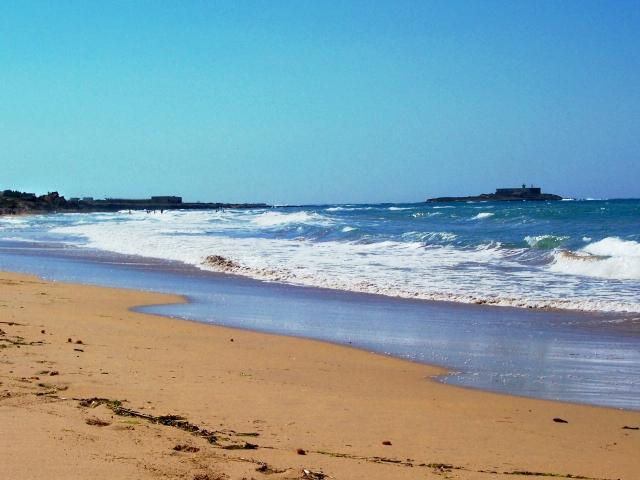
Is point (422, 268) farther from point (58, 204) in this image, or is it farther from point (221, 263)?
point (58, 204)

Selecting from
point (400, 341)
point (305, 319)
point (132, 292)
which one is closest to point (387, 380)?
point (400, 341)

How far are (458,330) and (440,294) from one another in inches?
135

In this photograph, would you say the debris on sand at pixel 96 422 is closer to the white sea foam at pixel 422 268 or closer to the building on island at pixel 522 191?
the white sea foam at pixel 422 268

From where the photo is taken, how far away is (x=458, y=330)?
9.28 metres

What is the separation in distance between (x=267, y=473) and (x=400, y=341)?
513 centimetres

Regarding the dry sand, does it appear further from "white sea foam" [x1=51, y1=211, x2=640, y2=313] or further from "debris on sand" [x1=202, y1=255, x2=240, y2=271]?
"debris on sand" [x1=202, y1=255, x2=240, y2=271]

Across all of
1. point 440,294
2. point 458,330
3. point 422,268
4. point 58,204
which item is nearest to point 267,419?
point 458,330

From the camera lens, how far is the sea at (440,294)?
7.23 metres

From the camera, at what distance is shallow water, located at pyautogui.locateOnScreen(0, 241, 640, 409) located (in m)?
6.46

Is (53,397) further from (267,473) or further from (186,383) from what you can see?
(267,473)

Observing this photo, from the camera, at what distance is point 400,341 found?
27.9 ft

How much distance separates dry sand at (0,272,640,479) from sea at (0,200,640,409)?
0.84m

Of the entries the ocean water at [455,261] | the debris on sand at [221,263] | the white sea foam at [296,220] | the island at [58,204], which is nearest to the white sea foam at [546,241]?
the ocean water at [455,261]

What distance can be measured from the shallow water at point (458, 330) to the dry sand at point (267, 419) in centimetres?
61
